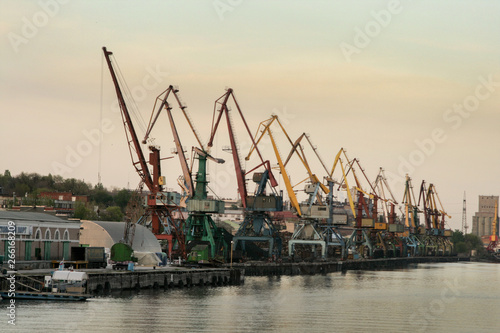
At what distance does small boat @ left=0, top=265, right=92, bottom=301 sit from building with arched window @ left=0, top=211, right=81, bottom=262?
8.48m

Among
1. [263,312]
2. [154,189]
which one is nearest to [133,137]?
[154,189]

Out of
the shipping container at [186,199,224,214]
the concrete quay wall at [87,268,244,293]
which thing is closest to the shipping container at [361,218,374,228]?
the shipping container at [186,199,224,214]

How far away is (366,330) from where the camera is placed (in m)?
58.2

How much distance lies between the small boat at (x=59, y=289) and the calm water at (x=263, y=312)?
2.76ft

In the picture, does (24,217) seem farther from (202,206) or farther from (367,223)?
(367,223)

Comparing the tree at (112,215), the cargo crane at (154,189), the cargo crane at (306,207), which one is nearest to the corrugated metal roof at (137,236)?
the cargo crane at (154,189)

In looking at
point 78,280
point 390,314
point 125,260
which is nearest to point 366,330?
point 390,314

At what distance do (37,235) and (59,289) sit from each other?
1455cm

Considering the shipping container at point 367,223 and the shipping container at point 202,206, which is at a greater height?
the shipping container at point 202,206

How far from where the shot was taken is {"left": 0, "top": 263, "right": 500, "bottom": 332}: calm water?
183ft

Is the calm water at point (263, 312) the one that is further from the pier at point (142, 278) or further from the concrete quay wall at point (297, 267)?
the concrete quay wall at point (297, 267)

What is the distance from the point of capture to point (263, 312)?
67062mm

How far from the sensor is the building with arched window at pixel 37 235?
73000 mm

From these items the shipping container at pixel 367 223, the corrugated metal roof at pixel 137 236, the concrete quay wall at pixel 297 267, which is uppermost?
the shipping container at pixel 367 223
